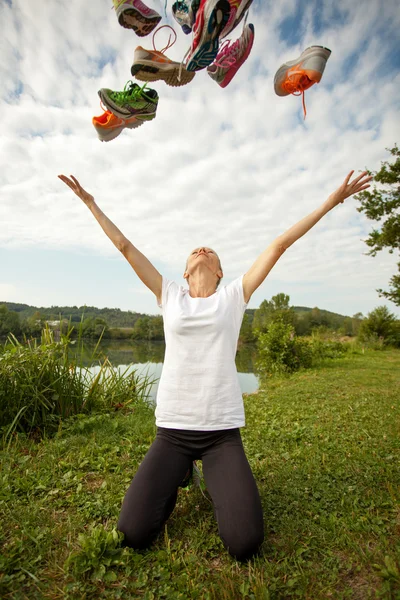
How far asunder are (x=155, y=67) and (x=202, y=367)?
1984 millimetres

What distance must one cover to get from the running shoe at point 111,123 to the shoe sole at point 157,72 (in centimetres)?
25

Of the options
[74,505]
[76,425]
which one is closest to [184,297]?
[74,505]

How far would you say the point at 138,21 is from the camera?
2332mm

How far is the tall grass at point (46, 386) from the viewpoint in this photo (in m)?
3.22

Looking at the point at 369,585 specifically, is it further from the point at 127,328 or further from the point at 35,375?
the point at 127,328

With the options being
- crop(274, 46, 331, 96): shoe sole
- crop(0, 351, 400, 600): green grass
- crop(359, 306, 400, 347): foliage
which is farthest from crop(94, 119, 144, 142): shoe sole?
crop(359, 306, 400, 347): foliage

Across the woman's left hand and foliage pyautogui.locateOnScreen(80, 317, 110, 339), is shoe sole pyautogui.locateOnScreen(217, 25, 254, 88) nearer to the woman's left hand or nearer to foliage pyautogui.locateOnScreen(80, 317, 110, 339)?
the woman's left hand

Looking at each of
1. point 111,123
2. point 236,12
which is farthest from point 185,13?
point 111,123

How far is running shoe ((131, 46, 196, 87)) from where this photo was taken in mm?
2340

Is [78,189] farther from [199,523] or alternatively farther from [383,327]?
[383,327]

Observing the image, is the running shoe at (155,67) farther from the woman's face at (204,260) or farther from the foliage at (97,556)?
the foliage at (97,556)

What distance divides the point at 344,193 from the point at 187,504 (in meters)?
2.19

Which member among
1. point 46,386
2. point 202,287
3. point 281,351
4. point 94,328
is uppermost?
point 202,287

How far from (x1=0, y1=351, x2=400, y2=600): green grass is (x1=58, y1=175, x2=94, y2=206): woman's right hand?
192 cm
